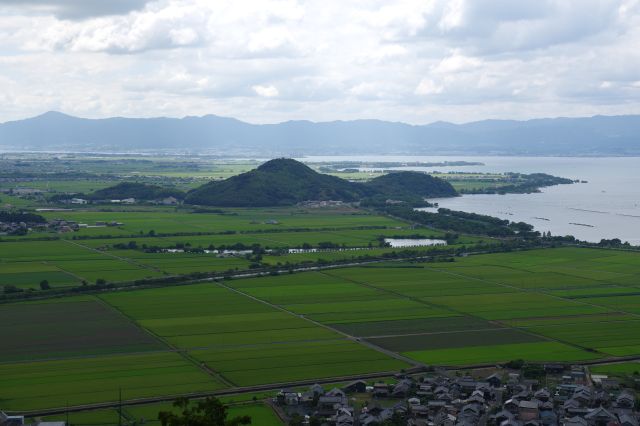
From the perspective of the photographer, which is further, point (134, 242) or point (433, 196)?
point (433, 196)

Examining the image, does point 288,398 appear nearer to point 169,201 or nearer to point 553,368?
point 553,368

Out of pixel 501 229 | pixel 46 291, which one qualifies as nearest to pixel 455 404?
pixel 46 291

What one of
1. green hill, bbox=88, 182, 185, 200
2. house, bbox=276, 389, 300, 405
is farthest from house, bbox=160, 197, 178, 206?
house, bbox=276, 389, 300, 405

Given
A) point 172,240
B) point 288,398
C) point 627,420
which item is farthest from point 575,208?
point 288,398

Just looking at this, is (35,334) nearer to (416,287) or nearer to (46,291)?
(46,291)

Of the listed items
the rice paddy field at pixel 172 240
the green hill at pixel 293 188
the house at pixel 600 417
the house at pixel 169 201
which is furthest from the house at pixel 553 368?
the house at pixel 169 201
